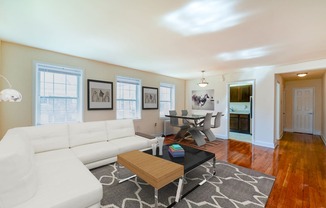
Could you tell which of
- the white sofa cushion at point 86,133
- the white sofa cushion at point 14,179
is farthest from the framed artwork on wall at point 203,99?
the white sofa cushion at point 14,179

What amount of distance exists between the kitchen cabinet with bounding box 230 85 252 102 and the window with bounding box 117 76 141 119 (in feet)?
13.7

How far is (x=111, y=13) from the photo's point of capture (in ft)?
5.92

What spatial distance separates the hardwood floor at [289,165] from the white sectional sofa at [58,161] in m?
→ 2.13

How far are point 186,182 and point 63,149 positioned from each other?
2.14 meters

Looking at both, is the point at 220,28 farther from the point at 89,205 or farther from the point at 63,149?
the point at 63,149

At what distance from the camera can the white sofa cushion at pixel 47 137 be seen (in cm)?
241

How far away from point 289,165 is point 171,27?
11.3 feet

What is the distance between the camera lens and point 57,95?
10.9 feet

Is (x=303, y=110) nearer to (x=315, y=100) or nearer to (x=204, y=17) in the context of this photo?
(x=315, y=100)

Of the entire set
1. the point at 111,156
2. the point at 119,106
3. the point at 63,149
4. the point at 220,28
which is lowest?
the point at 111,156

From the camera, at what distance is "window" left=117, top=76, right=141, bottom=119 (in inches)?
176

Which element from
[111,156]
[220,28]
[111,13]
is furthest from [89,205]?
[220,28]

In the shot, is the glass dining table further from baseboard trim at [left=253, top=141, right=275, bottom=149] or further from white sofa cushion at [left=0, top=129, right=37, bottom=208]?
white sofa cushion at [left=0, top=129, right=37, bottom=208]

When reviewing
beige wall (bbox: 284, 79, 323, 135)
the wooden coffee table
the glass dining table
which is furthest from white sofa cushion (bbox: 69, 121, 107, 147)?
beige wall (bbox: 284, 79, 323, 135)
